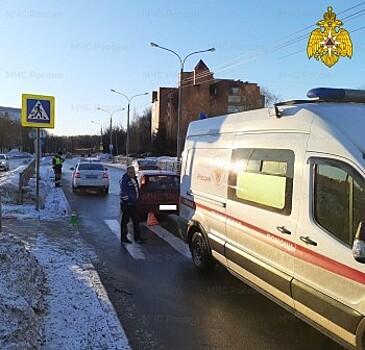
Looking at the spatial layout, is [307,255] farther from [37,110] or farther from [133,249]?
[37,110]

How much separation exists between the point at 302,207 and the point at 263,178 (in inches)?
39.1

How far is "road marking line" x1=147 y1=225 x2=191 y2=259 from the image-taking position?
9.33 m

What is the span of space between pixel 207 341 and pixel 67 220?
8.31 m

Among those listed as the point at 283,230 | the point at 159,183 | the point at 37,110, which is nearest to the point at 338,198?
the point at 283,230

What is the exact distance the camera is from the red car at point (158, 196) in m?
12.8

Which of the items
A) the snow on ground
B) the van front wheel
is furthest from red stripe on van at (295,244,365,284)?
the van front wheel

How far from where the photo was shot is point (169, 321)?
17.7 ft

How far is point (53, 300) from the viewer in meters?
5.78

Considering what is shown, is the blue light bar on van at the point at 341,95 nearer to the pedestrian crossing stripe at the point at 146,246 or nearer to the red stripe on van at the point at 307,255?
the red stripe on van at the point at 307,255

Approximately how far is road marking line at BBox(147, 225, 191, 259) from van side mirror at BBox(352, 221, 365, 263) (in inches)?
212

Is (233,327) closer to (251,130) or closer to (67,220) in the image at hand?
(251,130)

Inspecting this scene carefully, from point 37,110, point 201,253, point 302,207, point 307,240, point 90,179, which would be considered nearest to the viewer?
point 307,240

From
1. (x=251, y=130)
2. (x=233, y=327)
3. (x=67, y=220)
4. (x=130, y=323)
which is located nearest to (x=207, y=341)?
(x=233, y=327)

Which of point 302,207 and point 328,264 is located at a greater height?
point 302,207
